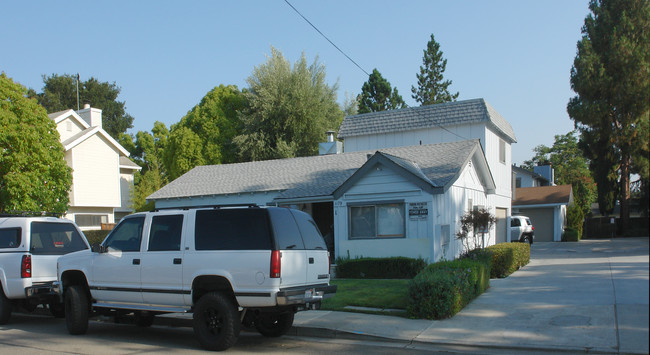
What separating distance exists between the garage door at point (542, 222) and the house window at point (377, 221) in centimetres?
2491

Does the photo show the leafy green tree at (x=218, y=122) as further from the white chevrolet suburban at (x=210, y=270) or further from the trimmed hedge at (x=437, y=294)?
the trimmed hedge at (x=437, y=294)

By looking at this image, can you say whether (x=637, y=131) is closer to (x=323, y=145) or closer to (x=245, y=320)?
(x=323, y=145)

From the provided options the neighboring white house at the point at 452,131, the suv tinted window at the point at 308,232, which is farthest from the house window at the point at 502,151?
the suv tinted window at the point at 308,232

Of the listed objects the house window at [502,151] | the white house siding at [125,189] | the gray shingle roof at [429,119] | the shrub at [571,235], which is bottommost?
the shrub at [571,235]

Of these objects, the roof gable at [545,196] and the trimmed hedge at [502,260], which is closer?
the trimmed hedge at [502,260]

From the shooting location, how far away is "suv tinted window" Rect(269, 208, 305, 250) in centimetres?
834

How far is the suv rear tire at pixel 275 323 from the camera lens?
31.2 ft

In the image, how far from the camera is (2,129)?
21516 mm

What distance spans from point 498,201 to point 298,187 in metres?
10.7

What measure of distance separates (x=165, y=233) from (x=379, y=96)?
174 feet

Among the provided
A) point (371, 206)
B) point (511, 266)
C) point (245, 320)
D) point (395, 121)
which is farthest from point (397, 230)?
point (395, 121)

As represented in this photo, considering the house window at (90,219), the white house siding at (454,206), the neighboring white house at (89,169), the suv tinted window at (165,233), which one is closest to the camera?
the suv tinted window at (165,233)

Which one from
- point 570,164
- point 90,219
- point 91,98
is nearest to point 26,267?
point 90,219

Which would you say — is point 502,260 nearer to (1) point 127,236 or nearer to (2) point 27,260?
(1) point 127,236
